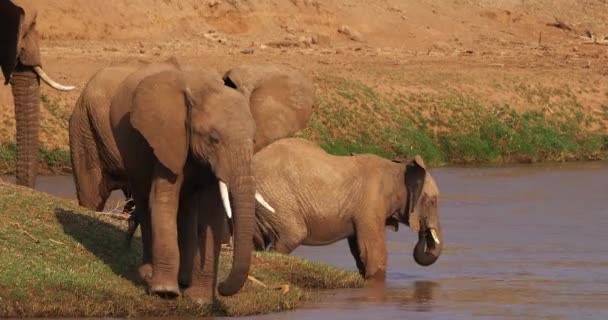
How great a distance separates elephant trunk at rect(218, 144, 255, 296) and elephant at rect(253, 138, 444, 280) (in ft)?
11.7

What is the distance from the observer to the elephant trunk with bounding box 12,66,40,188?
46.4 ft

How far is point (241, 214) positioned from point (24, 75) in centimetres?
399

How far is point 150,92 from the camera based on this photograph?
37.1 feet

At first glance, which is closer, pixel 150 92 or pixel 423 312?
pixel 150 92

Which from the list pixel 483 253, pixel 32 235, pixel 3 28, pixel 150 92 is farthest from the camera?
pixel 483 253

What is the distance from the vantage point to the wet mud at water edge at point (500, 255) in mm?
12703

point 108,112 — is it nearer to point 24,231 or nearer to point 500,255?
point 24,231

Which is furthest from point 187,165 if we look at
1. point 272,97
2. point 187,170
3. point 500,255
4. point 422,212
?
point 500,255

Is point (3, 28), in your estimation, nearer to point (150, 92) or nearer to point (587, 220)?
point (150, 92)

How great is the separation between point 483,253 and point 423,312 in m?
4.37

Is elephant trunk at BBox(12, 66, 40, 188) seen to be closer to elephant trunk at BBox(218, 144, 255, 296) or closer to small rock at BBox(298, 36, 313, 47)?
elephant trunk at BBox(218, 144, 255, 296)

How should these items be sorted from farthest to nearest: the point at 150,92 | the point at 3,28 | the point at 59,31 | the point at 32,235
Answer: the point at 59,31 → the point at 3,28 → the point at 32,235 → the point at 150,92

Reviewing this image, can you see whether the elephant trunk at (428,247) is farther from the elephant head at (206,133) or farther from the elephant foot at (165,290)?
the elephant head at (206,133)

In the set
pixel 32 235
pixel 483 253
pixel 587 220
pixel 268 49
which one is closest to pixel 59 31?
pixel 268 49
